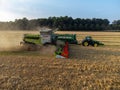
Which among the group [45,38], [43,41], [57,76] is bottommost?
[57,76]

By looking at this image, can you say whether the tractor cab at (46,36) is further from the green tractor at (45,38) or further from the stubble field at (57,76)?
the stubble field at (57,76)

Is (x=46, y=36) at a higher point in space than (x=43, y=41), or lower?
higher

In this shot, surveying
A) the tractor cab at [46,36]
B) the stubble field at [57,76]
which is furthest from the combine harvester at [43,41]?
the stubble field at [57,76]

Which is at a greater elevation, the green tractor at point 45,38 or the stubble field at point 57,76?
the green tractor at point 45,38

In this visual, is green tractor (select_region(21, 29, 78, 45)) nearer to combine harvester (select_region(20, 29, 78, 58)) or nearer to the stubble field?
combine harvester (select_region(20, 29, 78, 58))

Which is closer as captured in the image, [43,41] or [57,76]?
[57,76]

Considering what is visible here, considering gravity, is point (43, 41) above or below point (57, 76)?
above

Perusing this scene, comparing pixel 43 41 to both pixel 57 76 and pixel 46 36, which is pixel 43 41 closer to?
pixel 46 36

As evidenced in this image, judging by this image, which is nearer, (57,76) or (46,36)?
(57,76)

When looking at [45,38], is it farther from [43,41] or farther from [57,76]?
[57,76]

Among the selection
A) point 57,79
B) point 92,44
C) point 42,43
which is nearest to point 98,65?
point 57,79

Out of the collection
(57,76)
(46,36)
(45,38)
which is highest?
(46,36)

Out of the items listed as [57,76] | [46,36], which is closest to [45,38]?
[46,36]

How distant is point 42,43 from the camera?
1855 cm
